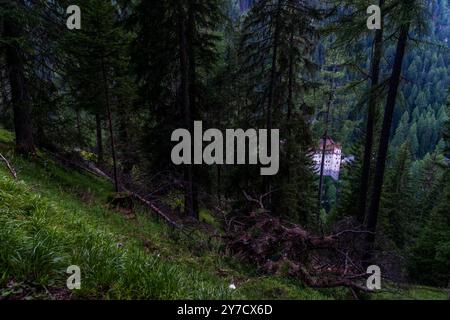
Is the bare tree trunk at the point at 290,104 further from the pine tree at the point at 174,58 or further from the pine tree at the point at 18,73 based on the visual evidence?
the pine tree at the point at 18,73

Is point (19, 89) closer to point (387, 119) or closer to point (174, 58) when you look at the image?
point (174, 58)

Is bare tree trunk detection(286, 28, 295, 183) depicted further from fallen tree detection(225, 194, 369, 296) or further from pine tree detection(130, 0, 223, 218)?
fallen tree detection(225, 194, 369, 296)

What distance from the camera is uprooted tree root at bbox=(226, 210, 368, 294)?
25.8ft

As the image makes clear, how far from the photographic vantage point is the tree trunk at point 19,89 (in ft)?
35.6

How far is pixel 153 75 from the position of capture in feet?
48.7

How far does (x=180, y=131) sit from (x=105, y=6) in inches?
233

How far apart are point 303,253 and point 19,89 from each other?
11012mm

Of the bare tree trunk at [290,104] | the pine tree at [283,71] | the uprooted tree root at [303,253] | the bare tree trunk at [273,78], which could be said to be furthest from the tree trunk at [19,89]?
the bare tree trunk at [290,104]

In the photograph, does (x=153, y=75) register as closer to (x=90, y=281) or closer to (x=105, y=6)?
(x=105, y=6)

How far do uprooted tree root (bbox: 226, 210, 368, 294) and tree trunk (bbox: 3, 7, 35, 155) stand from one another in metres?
8.55

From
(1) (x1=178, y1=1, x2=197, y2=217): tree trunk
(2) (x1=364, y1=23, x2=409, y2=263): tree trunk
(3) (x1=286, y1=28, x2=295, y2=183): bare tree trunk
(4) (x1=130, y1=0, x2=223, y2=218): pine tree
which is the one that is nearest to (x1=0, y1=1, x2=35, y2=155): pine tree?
(4) (x1=130, y1=0, x2=223, y2=218): pine tree

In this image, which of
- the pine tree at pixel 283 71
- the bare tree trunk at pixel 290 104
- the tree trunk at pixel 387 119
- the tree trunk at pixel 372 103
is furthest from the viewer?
the bare tree trunk at pixel 290 104

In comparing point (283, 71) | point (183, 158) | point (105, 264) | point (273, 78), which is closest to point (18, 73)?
point (183, 158)

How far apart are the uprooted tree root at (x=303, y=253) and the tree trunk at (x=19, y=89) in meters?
8.55
